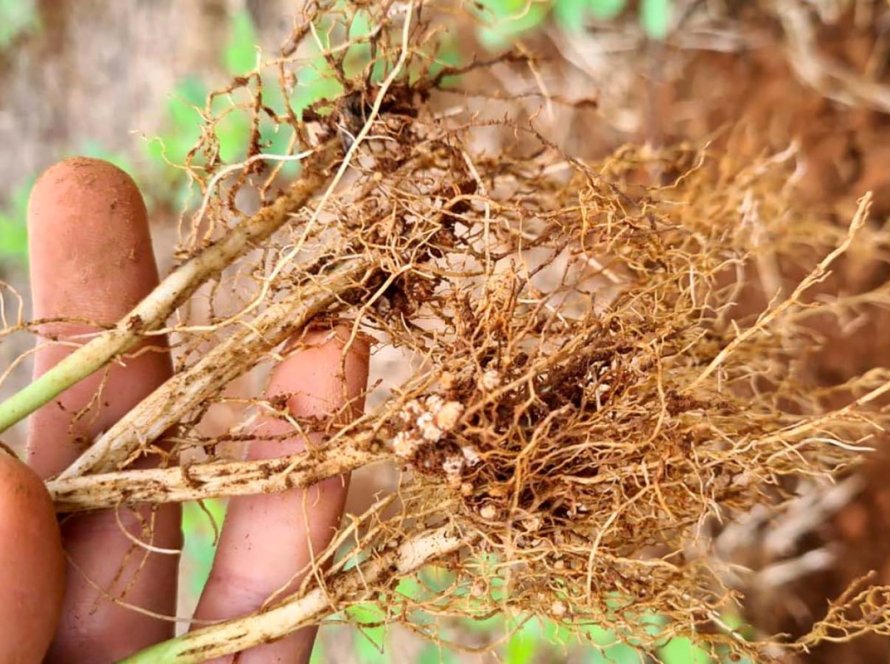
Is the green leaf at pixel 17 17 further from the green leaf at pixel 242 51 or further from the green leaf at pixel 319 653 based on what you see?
the green leaf at pixel 319 653

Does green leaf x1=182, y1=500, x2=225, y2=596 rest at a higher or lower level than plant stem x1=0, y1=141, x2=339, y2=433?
lower

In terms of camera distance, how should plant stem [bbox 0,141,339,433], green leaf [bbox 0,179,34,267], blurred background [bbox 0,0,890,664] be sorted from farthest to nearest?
1. green leaf [bbox 0,179,34,267]
2. blurred background [bbox 0,0,890,664]
3. plant stem [bbox 0,141,339,433]

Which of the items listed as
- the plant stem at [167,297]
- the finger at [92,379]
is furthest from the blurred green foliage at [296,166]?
the plant stem at [167,297]

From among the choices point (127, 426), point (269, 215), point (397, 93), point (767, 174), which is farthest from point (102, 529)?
point (767, 174)

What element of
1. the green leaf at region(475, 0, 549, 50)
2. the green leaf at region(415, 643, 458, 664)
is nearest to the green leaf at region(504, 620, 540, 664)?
the green leaf at region(415, 643, 458, 664)

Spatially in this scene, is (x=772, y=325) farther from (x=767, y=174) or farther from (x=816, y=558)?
(x=816, y=558)

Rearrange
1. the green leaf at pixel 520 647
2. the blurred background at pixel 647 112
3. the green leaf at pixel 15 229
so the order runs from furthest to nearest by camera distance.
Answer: the green leaf at pixel 15 229 → the blurred background at pixel 647 112 → the green leaf at pixel 520 647

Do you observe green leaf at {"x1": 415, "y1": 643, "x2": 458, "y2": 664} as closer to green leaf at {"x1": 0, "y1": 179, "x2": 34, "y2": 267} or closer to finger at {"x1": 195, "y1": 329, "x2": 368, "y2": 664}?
finger at {"x1": 195, "y1": 329, "x2": 368, "y2": 664}

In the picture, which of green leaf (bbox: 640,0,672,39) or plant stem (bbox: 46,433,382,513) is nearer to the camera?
plant stem (bbox: 46,433,382,513)
